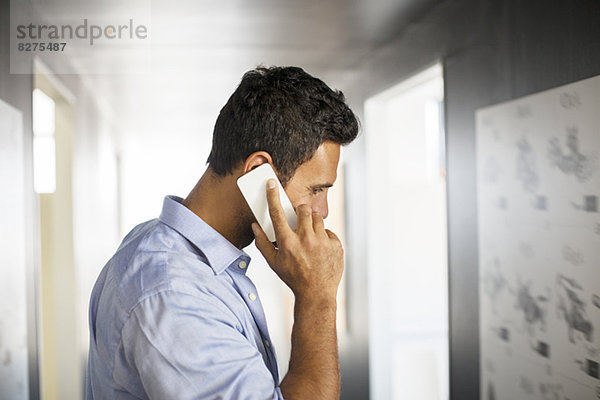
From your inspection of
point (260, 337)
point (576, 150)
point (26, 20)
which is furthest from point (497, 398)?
point (26, 20)

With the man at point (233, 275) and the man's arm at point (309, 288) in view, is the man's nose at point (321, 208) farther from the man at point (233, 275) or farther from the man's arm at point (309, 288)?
the man's arm at point (309, 288)

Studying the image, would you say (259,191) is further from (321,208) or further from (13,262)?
(13,262)

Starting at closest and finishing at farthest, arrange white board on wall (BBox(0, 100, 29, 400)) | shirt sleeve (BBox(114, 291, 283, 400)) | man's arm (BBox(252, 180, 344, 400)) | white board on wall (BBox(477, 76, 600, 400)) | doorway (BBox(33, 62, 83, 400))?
shirt sleeve (BBox(114, 291, 283, 400)) → man's arm (BBox(252, 180, 344, 400)) → white board on wall (BBox(477, 76, 600, 400)) → white board on wall (BBox(0, 100, 29, 400)) → doorway (BBox(33, 62, 83, 400))

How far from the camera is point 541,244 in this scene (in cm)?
158

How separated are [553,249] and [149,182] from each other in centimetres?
137

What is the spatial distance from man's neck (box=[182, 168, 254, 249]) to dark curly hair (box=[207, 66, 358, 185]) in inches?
1.1

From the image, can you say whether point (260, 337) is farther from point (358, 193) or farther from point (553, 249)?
point (358, 193)

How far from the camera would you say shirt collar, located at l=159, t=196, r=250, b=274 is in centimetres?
96

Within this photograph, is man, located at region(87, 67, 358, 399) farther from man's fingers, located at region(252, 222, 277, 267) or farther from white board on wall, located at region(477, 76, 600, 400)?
white board on wall, located at region(477, 76, 600, 400)

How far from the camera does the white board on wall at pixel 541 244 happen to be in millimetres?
1420

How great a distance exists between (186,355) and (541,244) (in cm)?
116

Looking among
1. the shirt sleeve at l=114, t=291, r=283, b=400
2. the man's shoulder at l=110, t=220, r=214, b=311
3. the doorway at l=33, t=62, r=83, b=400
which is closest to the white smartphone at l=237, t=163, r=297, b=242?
the man's shoulder at l=110, t=220, r=214, b=311

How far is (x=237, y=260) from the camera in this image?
1.03 m

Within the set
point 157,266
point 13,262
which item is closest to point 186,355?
point 157,266
